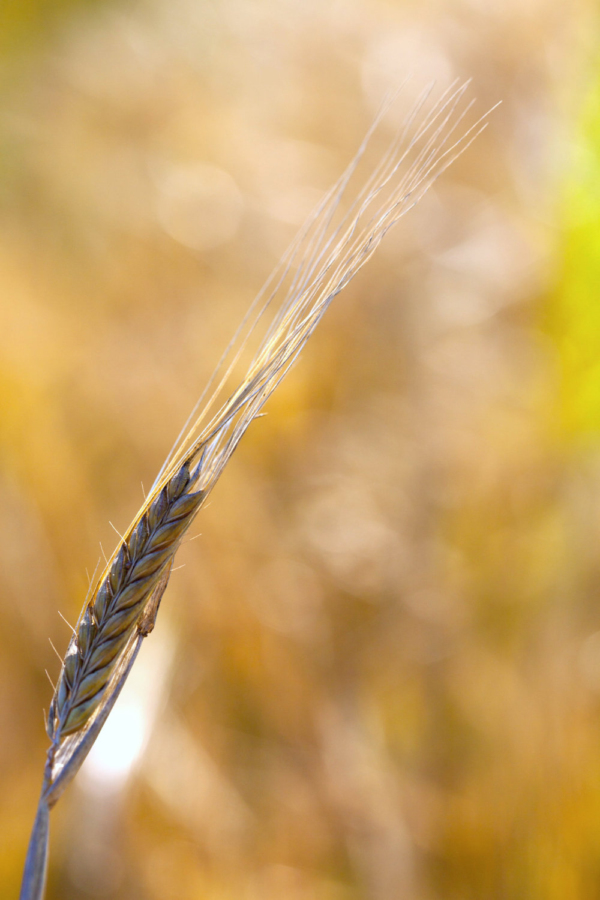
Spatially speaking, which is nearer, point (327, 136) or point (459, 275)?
point (459, 275)

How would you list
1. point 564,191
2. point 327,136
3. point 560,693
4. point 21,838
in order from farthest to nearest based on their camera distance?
1. point 327,136
2. point 564,191
3. point 560,693
4. point 21,838

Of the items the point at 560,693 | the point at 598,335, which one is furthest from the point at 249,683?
the point at 598,335

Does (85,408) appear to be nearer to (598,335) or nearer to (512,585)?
(512,585)

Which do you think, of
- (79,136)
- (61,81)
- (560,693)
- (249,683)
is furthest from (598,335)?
(61,81)

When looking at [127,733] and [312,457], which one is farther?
[312,457]

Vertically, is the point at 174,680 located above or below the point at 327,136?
below

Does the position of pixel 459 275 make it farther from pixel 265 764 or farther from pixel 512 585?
pixel 265 764

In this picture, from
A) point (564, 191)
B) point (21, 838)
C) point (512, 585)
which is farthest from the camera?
point (564, 191)

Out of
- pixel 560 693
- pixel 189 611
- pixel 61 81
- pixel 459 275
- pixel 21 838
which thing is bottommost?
pixel 560 693
